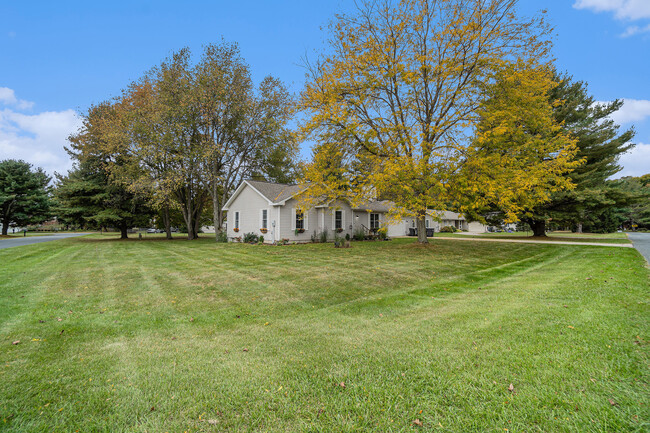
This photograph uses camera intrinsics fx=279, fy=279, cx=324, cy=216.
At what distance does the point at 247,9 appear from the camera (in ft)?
47.8

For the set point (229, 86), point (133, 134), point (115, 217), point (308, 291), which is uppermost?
point (229, 86)

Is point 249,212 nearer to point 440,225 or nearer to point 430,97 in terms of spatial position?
point 430,97

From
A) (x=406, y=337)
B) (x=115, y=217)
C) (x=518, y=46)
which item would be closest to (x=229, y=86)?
(x=115, y=217)

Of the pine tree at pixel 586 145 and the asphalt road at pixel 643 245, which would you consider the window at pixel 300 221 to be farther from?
the asphalt road at pixel 643 245

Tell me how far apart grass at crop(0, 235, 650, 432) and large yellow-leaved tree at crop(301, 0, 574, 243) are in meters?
6.17

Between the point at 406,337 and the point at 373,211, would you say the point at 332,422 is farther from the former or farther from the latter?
the point at 373,211

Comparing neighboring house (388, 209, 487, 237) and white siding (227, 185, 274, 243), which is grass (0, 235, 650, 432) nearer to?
white siding (227, 185, 274, 243)

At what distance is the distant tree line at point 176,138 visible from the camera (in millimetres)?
20953

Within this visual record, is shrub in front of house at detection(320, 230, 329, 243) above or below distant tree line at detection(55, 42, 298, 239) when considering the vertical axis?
below

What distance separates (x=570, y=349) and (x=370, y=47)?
14.2 metres

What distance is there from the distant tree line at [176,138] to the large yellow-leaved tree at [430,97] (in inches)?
249

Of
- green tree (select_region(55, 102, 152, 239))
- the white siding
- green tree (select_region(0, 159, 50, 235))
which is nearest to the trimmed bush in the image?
the white siding

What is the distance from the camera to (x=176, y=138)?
22.1 m

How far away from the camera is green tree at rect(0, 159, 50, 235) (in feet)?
84.7
